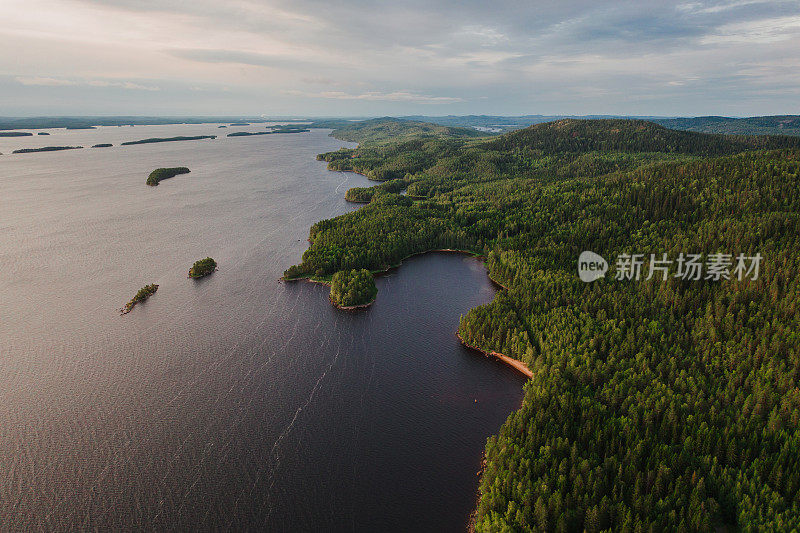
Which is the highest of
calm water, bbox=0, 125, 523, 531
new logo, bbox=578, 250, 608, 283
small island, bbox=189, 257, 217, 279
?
new logo, bbox=578, 250, 608, 283

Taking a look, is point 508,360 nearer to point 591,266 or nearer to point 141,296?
point 591,266

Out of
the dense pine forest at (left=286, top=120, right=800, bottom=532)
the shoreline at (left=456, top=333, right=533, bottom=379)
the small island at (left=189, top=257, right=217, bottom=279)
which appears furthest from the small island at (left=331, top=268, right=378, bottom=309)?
the small island at (left=189, top=257, right=217, bottom=279)

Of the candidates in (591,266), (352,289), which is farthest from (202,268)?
(591,266)

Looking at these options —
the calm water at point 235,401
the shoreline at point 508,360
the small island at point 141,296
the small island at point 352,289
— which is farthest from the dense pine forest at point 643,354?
the small island at point 141,296

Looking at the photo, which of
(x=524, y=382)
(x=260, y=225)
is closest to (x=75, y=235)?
(x=260, y=225)

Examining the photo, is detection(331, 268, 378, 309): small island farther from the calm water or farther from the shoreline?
the shoreline

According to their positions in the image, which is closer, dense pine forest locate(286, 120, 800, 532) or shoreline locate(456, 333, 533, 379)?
dense pine forest locate(286, 120, 800, 532)
